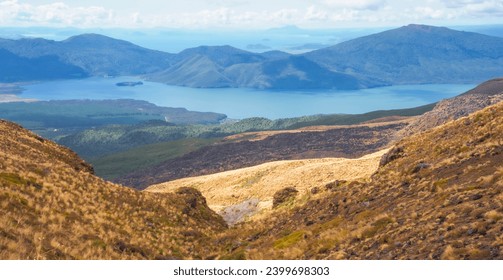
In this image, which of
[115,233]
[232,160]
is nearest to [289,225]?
[115,233]

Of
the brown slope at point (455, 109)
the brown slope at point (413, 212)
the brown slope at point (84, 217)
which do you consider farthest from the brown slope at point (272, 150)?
the brown slope at point (413, 212)

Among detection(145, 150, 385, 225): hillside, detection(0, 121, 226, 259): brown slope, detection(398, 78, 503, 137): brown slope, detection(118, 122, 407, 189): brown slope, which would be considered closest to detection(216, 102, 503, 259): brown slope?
detection(0, 121, 226, 259): brown slope

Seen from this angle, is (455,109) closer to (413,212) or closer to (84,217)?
(413,212)

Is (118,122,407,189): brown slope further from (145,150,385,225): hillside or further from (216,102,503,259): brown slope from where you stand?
(216,102,503,259): brown slope

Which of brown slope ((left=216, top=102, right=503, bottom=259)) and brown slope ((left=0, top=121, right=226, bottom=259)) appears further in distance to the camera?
brown slope ((left=0, top=121, right=226, bottom=259))

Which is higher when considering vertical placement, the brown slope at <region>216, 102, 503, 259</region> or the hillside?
the brown slope at <region>216, 102, 503, 259</region>
